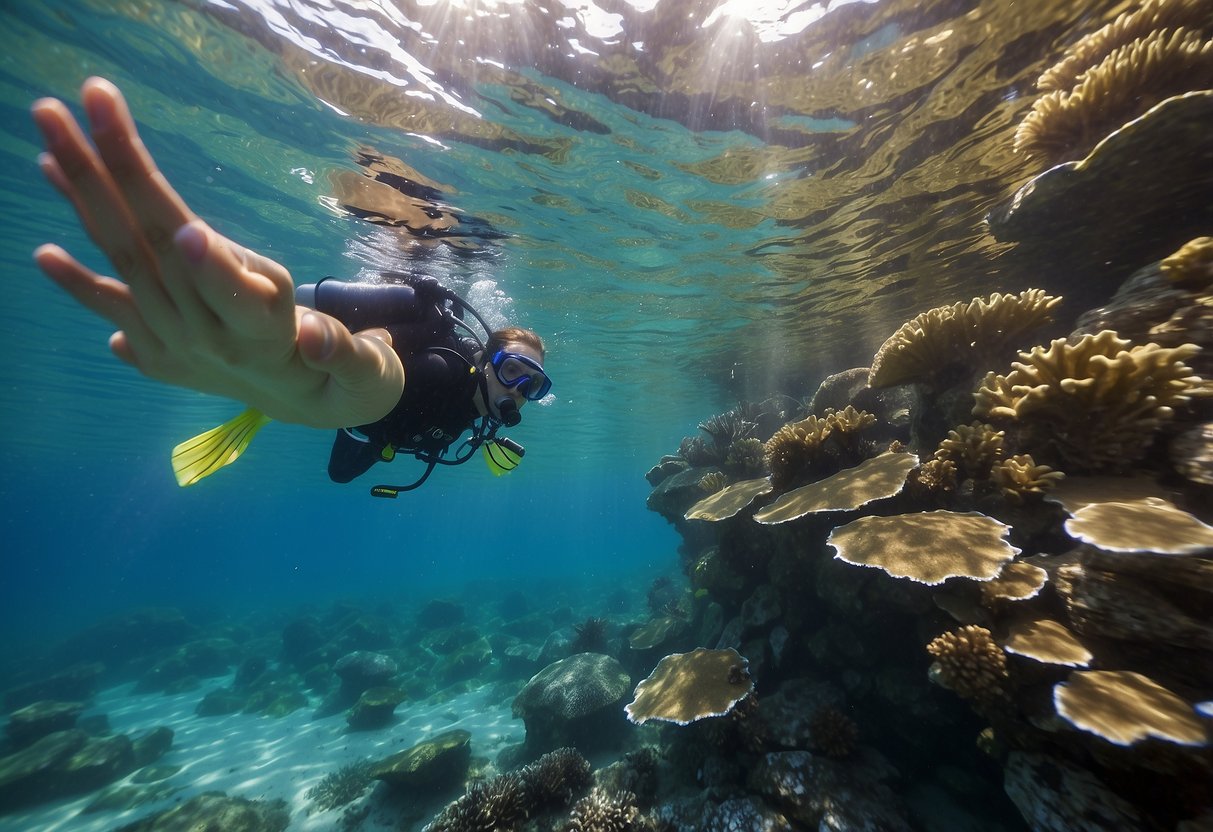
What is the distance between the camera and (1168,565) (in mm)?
3582

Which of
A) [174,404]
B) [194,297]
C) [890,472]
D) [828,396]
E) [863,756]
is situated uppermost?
→ [174,404]

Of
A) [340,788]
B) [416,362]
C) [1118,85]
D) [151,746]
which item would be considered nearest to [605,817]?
[416,362]

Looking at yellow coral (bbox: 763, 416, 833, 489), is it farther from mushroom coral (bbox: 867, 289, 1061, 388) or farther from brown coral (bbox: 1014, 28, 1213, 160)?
brown coral (bbox: 1014, 28, 1213, 160)

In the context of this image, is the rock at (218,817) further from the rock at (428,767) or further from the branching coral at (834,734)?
the branching coral at (834,734)

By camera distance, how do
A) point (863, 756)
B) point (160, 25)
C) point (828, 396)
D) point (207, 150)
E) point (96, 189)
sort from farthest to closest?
point (207, 150) → point (828, 396) → point (160, 25) → point (863, 756) → point (96, 189)

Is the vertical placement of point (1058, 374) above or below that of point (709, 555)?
above

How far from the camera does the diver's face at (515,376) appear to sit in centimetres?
434

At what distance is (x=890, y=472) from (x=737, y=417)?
7.44 meters

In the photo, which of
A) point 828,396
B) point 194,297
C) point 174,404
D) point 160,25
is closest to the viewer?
point 194,297

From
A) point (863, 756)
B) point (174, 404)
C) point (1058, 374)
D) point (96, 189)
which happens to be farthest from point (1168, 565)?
point (174, 404)

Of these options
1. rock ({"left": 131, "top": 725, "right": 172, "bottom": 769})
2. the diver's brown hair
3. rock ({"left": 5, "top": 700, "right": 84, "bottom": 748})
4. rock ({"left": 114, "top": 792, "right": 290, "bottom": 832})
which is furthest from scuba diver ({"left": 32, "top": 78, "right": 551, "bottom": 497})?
rock ({"left": 5, "top": 700, "right": 84, "bottom": 748})

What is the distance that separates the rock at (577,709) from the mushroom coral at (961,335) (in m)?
8.81

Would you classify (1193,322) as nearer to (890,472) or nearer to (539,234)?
(890,472)

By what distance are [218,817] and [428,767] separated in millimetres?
4821
